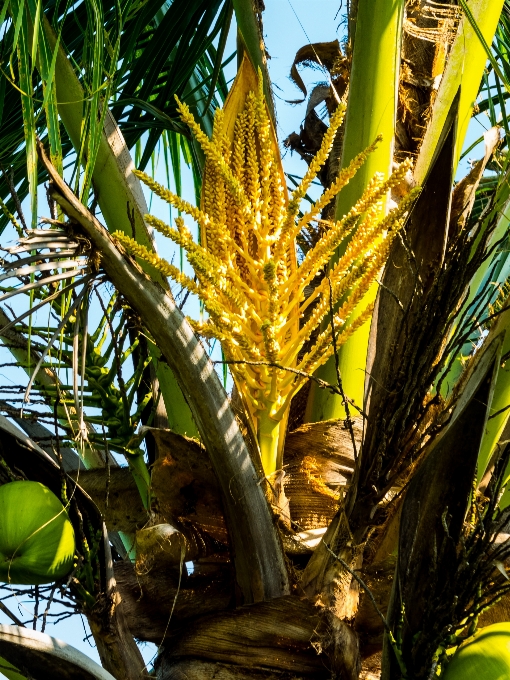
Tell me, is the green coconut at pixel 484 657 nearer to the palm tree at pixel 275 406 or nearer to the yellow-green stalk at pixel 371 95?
the palm tree at pixel 275 406

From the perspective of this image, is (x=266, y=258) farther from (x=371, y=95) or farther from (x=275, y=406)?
(x=371, y=95)

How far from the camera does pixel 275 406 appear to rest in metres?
1.71

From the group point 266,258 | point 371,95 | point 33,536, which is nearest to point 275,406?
point 266,258

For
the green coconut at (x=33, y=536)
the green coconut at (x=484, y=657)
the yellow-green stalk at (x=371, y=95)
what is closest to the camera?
the green coconut at (x=484, y=657)

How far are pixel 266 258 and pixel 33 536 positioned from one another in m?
0.67

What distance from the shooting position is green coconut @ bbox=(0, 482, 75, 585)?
4.87ft

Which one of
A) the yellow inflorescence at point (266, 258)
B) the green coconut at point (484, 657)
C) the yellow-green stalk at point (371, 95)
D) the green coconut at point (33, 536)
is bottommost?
the green coconut at point (484, 657)

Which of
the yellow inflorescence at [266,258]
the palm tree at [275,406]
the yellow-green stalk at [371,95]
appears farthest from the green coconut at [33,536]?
the yellow-green stalk at [371,95]

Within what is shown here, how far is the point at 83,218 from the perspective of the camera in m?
1.41

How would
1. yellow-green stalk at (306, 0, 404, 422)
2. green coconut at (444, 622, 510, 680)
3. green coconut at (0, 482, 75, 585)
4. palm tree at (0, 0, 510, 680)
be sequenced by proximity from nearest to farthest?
green coconut at (444, 622, 510, 680) → palm tree at (0, 0, 510, 680) → green coconut at (0, 482, 75, 585) → yellow-green stalk at (306, 0, 404, 422)

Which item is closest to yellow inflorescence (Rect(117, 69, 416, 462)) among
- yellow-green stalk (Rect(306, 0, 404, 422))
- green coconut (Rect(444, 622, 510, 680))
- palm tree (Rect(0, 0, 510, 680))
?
palm tree (Rect(0, 0, 510, 680))

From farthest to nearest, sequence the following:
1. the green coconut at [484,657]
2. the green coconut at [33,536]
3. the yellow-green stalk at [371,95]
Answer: the yellow-green stalk at [371,95], the green coconut at [33,536], the green coconut at [484,657]

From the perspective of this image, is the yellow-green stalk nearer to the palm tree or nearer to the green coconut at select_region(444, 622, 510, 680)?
the palm tree

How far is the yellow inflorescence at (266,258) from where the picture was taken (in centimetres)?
153
